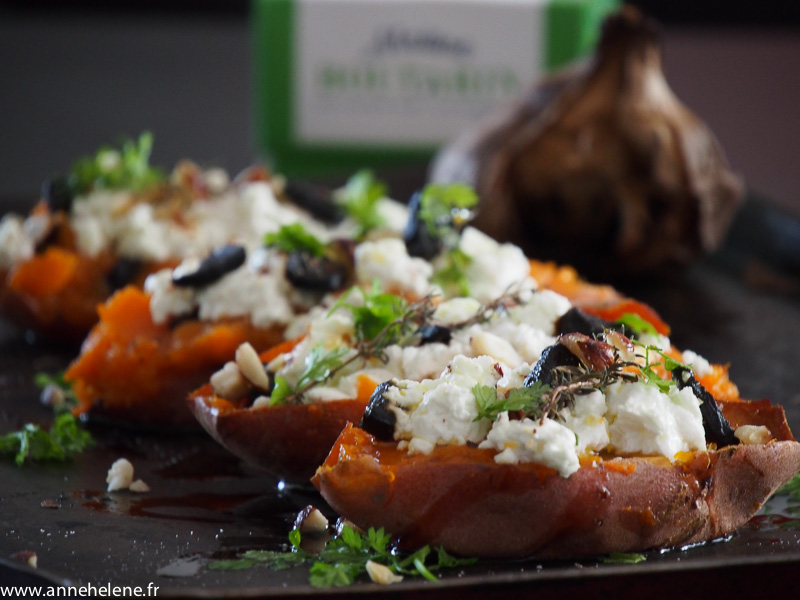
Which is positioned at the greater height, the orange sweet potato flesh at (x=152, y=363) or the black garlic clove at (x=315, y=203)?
the black garlic clove at (x=315, y=203)

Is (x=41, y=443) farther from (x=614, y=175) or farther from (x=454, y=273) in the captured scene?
Answer: (x=614, y=175)

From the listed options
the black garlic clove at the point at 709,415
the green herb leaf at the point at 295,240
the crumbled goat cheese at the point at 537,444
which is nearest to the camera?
the crumbled goat cheese at the point at 537,444

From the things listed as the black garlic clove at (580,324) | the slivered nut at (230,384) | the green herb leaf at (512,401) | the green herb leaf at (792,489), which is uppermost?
the green herb leaf at (512,401)

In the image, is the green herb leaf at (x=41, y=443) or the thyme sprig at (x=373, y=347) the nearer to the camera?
the thyme sprig at (x=373, y=347)

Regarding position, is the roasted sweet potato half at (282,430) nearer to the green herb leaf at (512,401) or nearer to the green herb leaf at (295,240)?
the green herb leaf at (512,401)

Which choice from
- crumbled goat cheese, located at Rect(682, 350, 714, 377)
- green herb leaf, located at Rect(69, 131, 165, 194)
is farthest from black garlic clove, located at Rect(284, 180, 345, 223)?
crumbled goat cheese, located at Rect(682, 350, 714, 377)

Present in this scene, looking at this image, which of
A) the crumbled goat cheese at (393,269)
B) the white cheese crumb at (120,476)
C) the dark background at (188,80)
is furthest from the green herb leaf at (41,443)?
the dark background at (188,80)

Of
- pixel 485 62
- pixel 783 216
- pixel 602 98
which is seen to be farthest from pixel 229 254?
pixel 485 62

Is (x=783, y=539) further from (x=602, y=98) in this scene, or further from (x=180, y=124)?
(x=180, y=124)
